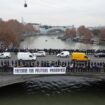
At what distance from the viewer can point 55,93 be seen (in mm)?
33656

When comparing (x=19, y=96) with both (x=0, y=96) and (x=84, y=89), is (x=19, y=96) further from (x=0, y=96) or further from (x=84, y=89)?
(x=84, y=89)

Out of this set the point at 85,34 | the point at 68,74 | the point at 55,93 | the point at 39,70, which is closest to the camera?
the point at 39,70

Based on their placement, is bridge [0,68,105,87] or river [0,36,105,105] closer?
bridge [0,68,105,87]

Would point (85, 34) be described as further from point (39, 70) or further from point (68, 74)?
point (39, 70)

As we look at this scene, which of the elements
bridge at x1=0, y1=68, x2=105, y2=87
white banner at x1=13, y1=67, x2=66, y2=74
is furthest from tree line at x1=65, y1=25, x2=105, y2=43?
white banner at x1=13, y1=67, x2=66, y2=74

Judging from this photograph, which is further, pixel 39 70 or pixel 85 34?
pixel 85 34

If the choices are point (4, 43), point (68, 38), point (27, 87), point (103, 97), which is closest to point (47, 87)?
point (27, 87)

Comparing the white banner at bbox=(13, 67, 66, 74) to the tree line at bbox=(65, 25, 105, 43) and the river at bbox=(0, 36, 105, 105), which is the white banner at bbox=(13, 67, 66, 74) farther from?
the tree line at bbox=(65, 25, 105, 43)

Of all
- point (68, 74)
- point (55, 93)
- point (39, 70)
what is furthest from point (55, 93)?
point (39, 70)

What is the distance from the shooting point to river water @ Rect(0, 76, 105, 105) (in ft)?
100

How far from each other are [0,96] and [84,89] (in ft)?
32.7

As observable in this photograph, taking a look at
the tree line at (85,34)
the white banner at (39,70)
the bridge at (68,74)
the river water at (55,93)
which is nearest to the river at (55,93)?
the river water at (55,93)

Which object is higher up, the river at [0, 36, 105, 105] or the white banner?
the white banner

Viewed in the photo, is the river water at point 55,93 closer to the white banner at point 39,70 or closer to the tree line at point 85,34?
the white banner at point 39,70
